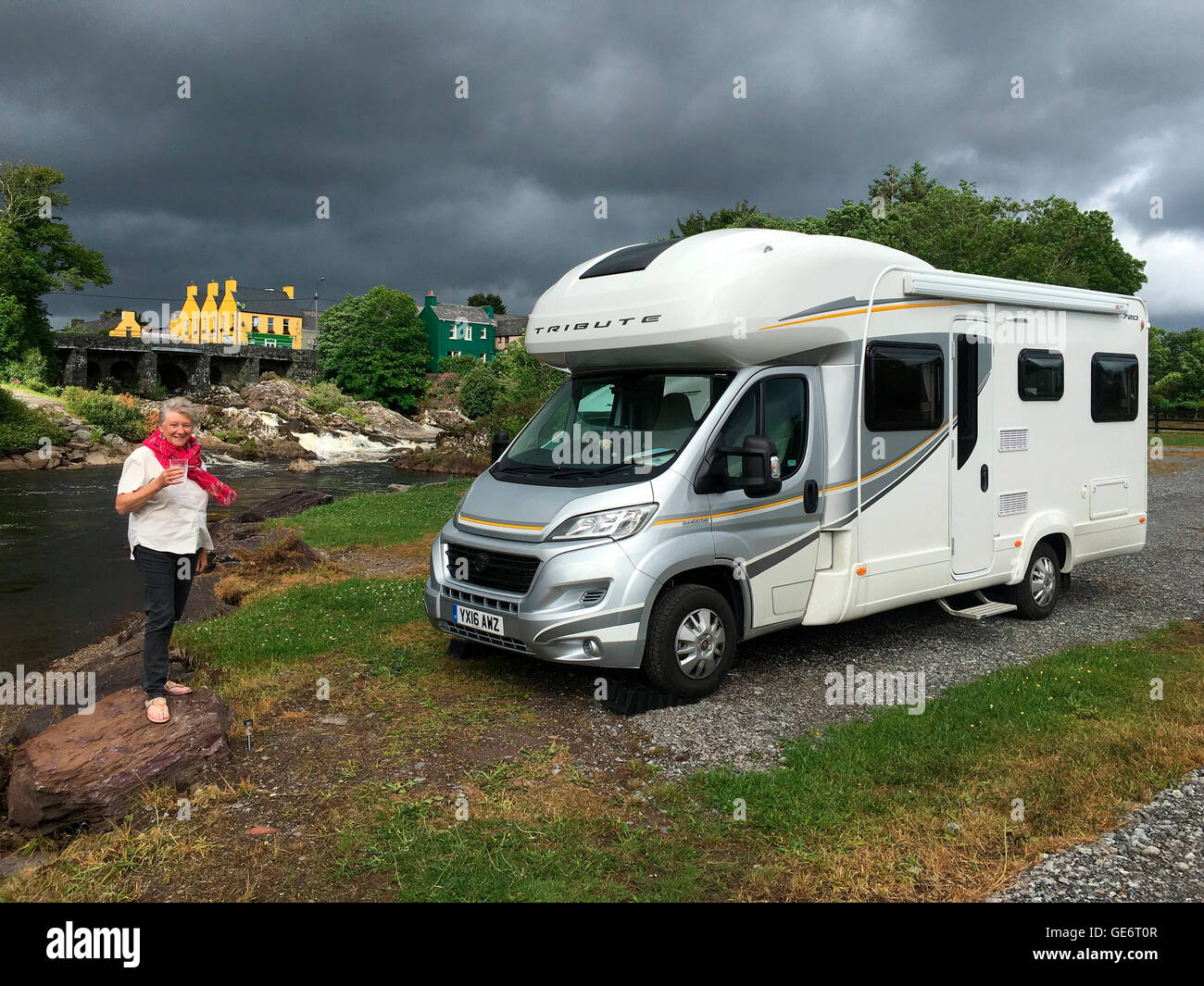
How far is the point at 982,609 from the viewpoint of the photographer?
9.19m

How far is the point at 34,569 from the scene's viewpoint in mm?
16594

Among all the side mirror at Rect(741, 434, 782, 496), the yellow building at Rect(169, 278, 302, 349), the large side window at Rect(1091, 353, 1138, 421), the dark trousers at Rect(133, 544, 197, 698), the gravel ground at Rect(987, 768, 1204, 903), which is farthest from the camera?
the yellow building at Rect(169, 278, 302, 349)

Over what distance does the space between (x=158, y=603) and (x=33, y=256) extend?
6111 centimetres

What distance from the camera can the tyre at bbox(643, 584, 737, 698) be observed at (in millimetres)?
6648

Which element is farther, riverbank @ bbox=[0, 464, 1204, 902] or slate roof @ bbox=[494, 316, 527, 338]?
slate roof @ bbox=[494, 316, 527, 338]

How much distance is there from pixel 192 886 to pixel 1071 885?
169 inches

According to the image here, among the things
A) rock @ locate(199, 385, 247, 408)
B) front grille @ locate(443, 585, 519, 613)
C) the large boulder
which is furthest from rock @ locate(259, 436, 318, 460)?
front grille @ locate(443, 585, 519, 613)

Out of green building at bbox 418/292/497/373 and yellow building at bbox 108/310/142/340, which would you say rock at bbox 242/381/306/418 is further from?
green building at bbox 418/292/497/373

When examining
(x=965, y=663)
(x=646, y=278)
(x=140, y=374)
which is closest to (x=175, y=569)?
(x=646, y=278)

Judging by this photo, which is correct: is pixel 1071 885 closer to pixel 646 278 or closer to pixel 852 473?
pixel 852 473

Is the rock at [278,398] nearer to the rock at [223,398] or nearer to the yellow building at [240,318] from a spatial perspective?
the rock at [223,398]

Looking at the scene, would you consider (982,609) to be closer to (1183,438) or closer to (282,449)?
(1183,438)

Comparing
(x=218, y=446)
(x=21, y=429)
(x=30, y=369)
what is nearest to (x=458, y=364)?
(x=218, y=446)

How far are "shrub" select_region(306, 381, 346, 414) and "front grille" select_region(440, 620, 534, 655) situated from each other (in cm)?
6049
